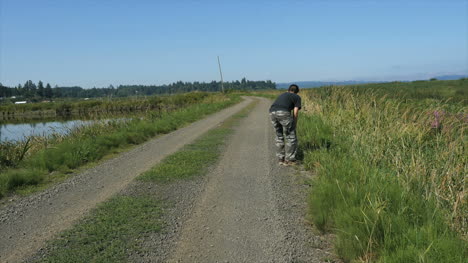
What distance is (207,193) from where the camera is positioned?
21.9 ft

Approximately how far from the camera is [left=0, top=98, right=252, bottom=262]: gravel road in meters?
4.69

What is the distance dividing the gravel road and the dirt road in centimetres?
189

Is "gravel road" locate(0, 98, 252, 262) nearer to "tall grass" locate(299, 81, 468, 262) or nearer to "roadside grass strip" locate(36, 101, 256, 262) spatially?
"roadside grass strip" locate(36, 101, 256, 262)

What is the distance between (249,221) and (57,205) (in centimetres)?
359

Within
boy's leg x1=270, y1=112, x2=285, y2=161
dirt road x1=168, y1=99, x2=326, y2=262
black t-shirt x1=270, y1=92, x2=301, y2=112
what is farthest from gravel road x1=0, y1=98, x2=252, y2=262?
black t-shirt x1=270, y1=92, x2=301, y2=112

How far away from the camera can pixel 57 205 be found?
6.29m

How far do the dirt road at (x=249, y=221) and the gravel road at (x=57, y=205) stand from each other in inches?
74.5

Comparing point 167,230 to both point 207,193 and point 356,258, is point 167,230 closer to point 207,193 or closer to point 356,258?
point 207,193

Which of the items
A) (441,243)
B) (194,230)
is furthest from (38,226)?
(441,243)

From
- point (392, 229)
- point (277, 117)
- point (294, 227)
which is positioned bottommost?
point (294, 227)

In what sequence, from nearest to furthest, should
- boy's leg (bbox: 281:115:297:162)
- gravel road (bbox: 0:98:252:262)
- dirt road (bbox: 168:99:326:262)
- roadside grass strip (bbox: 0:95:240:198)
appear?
dirt road (bbox: 168:99:326:262) < gravel road (bbox: 0:98:252:262) < roadside grass strip (bbox: 0:95:240:198) < boy's leg (bbox: 281:115:297:162)

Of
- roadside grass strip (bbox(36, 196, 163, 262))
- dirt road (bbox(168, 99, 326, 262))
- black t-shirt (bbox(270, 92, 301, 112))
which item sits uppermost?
black t-shirt (bbox(270, 92, 301, 112))

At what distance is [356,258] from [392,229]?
0.52m

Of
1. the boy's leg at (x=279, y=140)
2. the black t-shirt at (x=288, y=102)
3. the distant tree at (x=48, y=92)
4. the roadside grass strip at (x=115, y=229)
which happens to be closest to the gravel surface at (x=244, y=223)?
the roadside grass strip at (x=115, y=229)
